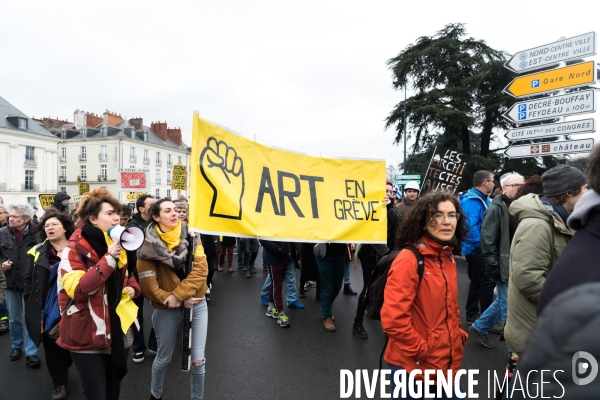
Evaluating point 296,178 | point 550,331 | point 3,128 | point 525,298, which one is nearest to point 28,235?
point 296,178

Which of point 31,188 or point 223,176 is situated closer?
point 223,176

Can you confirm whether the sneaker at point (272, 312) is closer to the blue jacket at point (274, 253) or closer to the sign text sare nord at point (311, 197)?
the blue jacket at point (274, 253)

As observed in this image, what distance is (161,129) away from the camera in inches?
2544

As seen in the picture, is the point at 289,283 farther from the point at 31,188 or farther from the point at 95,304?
the point at 31,188

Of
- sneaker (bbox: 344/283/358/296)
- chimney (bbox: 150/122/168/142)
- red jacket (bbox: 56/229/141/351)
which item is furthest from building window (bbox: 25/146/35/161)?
red jacket (bbox: 56/229/141/351)

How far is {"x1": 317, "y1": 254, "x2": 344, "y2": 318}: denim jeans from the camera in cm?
542

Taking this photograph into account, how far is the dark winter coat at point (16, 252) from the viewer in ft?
15.6

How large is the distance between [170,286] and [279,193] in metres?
1.23

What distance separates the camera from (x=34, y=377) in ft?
13.8

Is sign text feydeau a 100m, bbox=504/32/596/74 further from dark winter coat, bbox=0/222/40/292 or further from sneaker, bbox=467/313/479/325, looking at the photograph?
dark winter coat, bbox=0/222/40/292

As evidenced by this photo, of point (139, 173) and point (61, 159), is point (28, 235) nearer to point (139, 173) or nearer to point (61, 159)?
point (139, 173)

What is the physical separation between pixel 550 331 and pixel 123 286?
3052 mm

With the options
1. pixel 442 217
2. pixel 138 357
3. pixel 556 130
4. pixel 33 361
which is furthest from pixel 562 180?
pixel 33 361

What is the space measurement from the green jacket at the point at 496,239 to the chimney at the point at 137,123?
203 feet
